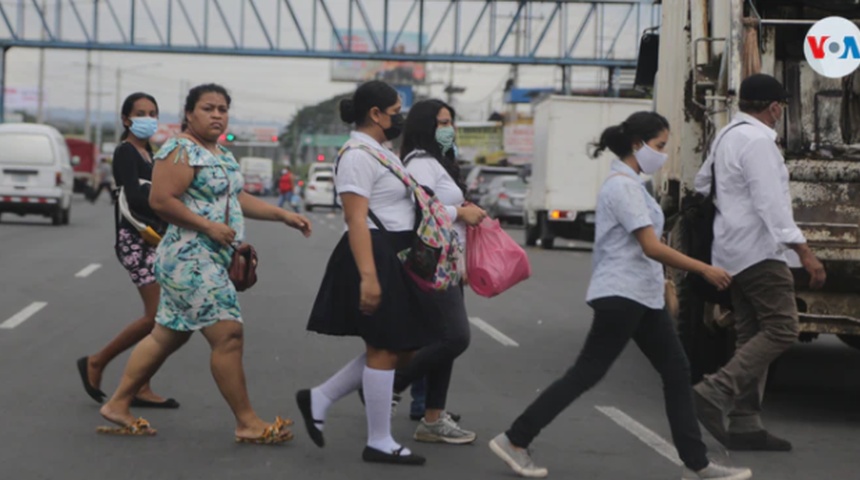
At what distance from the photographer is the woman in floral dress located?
7570 millimetres

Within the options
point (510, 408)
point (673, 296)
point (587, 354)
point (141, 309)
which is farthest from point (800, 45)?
point (141, 309)

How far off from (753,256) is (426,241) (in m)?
1.68

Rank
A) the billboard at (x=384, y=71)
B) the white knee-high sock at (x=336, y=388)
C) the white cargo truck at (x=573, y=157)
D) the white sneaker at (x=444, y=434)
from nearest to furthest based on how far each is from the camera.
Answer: the white knee-high sock at (x=336, y=388), the white sneaker at (x=444, y=434), the white cargo truck at (x=573, y=157), the billboard at (x=384, y=71)

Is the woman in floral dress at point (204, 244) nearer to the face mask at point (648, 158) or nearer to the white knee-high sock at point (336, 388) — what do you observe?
the white knee-high sock at point (336, 388)

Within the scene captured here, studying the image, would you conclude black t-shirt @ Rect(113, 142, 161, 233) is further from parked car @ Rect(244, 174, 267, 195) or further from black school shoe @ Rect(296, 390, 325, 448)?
parked car @ Rect(244, 174, 267, 195)

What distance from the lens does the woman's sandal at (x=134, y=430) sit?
7.97m

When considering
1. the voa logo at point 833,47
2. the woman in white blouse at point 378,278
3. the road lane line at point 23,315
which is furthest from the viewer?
the road lane line at point 23,315

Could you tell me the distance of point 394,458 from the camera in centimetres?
735

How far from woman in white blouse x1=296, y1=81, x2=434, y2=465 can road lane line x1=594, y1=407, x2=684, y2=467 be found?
1.27 metres

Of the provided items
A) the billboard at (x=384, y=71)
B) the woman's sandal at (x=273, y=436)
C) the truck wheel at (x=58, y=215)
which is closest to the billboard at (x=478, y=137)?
the billboard at (x=384, y=71)

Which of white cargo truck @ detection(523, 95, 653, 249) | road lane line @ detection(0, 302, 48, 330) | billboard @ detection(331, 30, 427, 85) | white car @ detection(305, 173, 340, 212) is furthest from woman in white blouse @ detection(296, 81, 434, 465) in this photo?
billboard @ detection(331, 30, 427, 85)

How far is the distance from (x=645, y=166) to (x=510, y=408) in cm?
275

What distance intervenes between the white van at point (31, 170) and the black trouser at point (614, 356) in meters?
26.6

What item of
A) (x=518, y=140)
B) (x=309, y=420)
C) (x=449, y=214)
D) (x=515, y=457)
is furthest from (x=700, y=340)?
(x=518, y=140)
